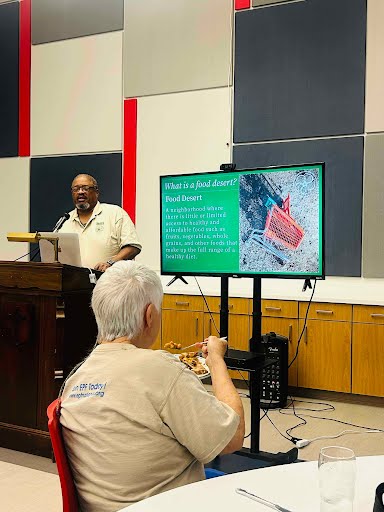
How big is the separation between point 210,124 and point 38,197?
6.58 feet

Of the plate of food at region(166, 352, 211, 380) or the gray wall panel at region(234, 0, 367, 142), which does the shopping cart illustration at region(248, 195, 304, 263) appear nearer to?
the plate of food at region(166, 352, 211, 380)

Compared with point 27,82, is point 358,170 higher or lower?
lower

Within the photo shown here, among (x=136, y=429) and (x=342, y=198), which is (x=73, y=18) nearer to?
(x=342, y=198)

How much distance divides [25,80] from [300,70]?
116 inches

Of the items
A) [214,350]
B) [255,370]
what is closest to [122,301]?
[214,350]

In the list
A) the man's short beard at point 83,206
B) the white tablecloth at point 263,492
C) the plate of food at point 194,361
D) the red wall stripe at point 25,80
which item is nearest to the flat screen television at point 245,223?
the plate of food at point 194,361

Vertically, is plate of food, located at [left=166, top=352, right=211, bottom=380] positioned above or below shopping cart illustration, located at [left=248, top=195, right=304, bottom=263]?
below

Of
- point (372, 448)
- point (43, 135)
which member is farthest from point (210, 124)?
point (372, 448)

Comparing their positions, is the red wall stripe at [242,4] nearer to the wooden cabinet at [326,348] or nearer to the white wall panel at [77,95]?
the white wall panel at [77,95]

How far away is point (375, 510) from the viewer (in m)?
0.94

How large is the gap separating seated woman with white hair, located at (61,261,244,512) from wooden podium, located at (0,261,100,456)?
1.77 metres

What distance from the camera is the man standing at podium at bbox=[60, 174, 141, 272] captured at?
14.9ft

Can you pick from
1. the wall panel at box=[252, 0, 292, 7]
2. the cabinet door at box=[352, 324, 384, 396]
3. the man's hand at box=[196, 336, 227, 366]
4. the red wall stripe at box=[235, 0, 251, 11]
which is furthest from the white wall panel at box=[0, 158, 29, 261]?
the man's hand at box=[196, 336, 227, 366]

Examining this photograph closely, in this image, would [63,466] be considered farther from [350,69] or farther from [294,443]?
[350,69]
